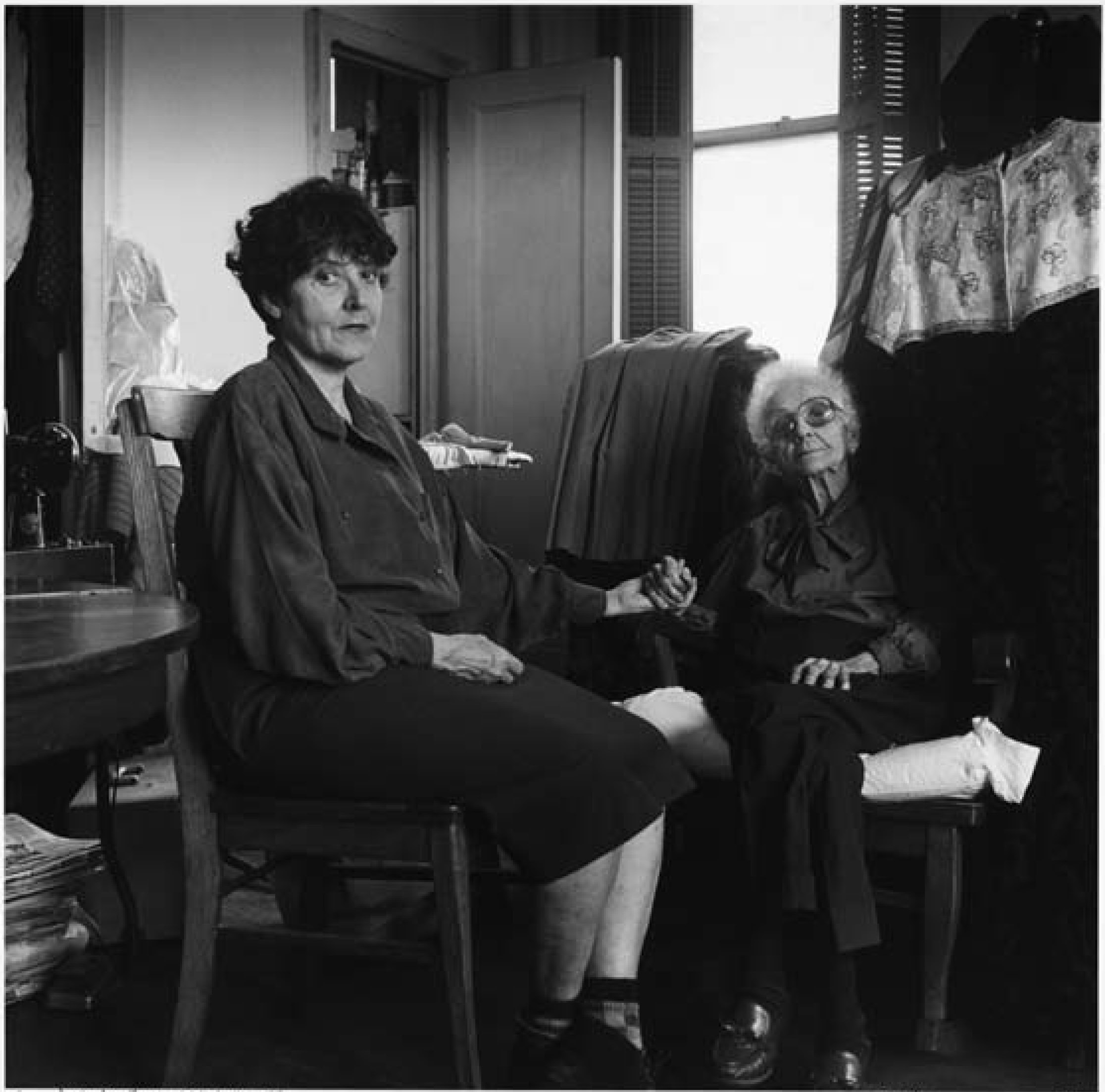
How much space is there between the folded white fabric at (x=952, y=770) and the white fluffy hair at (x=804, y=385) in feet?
2.25

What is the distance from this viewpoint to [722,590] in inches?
109

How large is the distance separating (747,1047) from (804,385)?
1221 millimetres

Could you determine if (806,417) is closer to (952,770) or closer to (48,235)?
Result: (952,770)

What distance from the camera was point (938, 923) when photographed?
2195 mm

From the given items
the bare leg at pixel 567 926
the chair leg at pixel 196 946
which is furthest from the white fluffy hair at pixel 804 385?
the chair leg at pixel 196 946

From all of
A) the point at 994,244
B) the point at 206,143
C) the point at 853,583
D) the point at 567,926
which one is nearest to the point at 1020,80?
the point at 994,244

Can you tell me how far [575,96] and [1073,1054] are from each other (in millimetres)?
3945

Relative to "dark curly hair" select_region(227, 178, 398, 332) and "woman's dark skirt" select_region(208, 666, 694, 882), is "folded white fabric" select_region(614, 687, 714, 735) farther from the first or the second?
"dark curly hair" select_region(227, 178, 398, 332)

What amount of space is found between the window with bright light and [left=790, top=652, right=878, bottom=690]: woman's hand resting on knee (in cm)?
288

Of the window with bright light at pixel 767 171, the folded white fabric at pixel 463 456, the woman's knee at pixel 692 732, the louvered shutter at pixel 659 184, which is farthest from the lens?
the louvered shutter at pixel 659 184

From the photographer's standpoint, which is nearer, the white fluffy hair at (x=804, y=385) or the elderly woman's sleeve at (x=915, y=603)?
the elderly woman's sleeve at (x=915, y=603)

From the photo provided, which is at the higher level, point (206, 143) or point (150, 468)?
point (206, 143)

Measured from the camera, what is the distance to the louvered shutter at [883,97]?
4.39 metres

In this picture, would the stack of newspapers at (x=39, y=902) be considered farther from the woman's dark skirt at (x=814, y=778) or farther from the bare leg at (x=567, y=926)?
the woman's dark skirt at (x=814, y=778)
